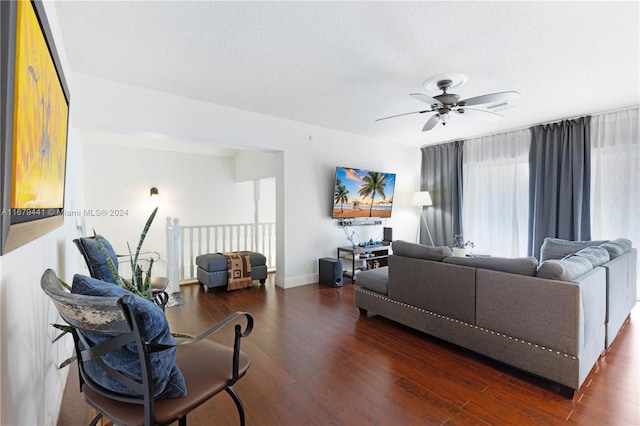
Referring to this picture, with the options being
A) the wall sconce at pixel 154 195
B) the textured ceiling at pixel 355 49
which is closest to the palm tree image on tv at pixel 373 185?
the textured ceiling at pixel 355 49

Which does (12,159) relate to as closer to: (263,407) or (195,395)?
(195,395)

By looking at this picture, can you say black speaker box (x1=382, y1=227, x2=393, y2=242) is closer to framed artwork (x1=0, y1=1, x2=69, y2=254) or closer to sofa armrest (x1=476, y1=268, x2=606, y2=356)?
sofa armrest (x1=476, y1=268, x2=606, y2=356)

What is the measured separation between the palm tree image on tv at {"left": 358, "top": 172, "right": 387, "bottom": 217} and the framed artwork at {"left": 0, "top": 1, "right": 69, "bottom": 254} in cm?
436

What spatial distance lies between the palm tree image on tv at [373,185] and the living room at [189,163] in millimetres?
256

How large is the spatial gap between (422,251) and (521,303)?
853 millimetres

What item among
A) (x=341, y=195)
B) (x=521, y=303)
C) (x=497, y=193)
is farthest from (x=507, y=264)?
(x=497, y=193)

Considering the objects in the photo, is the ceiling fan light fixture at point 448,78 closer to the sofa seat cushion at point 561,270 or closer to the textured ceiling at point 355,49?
the textured ceiling at point 355,49

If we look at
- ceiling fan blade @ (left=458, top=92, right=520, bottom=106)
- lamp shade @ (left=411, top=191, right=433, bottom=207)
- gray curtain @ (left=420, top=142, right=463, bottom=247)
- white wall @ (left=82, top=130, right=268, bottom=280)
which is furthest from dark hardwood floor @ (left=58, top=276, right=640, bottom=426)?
white wall @ (left=82, top=130, right=268, bottom=280)

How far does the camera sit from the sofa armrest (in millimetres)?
1887

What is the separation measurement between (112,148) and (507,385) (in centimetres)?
678

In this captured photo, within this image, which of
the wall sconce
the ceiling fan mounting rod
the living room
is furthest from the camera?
the wall sconce

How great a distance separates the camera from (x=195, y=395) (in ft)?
3.87

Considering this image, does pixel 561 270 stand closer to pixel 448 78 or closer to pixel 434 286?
pixel 434 286

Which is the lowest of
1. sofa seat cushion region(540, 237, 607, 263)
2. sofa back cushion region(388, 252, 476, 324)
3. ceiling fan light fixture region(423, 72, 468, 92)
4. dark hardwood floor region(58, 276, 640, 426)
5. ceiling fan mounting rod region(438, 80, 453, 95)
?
dark hardwood floor region(58, 276, 640, 426)
